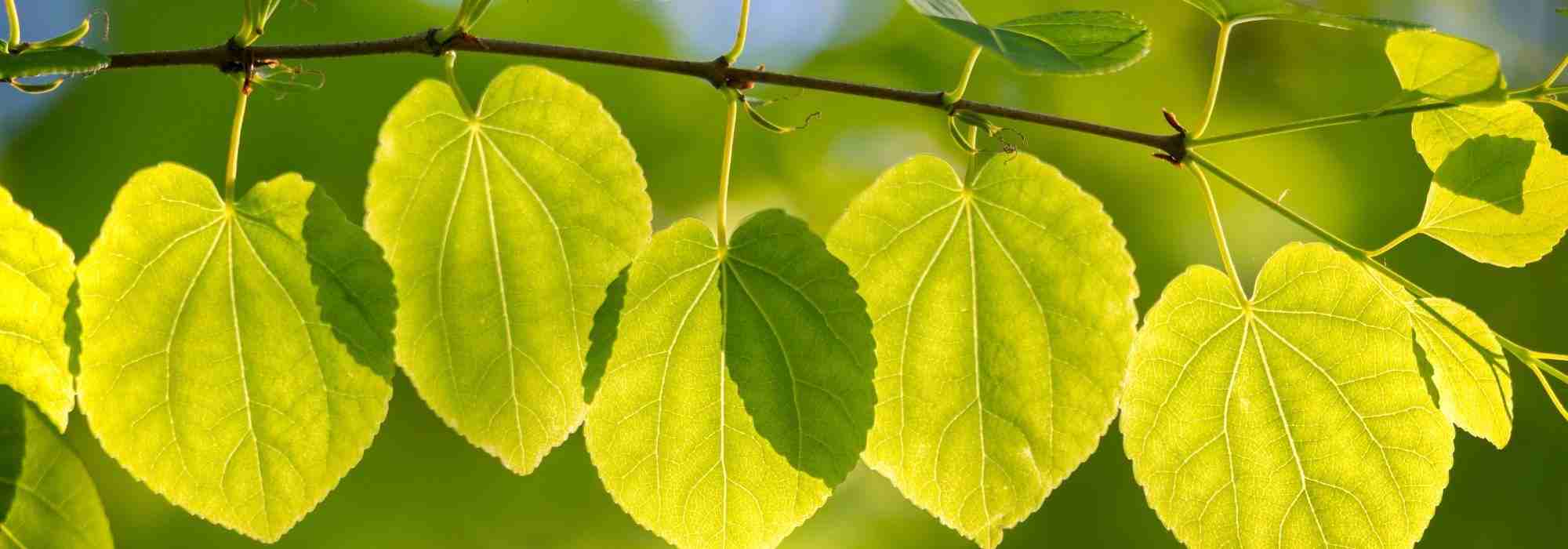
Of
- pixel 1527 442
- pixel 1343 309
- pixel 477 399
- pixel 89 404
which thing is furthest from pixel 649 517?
pixel 1527 442

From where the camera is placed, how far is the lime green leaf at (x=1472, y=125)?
0.85 metres

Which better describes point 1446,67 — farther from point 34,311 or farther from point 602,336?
point 34,311

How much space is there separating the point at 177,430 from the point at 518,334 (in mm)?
244

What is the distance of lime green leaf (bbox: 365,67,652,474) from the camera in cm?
85

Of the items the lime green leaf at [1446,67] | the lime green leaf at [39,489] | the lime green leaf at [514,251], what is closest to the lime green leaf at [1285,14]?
the lime green leaf at [1446,67]

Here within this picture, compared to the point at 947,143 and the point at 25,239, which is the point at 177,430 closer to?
the point at 25,239

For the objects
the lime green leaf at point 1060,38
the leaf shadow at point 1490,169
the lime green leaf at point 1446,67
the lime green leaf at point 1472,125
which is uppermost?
the lime green leaf at point 1060,38

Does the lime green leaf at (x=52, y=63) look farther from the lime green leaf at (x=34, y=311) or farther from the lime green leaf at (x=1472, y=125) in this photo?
the lime green leaf at (x=1472, y=125)

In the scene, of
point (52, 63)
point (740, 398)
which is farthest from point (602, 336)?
point (52, 63)

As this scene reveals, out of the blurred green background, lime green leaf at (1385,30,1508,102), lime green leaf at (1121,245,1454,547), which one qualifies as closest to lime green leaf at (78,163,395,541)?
lime green leaf at (1121,245,1454,547)

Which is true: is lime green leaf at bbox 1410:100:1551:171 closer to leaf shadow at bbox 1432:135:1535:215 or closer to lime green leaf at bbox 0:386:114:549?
leaf shadow at bbox 1432:135:1535:215

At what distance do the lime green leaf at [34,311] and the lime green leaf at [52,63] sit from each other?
0.12 m

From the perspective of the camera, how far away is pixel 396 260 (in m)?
0.87

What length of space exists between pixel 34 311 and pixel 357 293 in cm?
21
